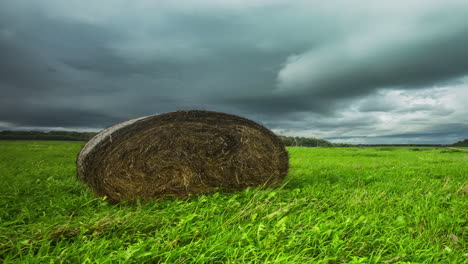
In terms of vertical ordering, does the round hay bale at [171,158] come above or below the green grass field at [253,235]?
above

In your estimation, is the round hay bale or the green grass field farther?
the round hay bale

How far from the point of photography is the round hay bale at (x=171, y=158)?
5820mm

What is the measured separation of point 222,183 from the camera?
622cm

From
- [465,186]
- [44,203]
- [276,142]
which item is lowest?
[44,203]

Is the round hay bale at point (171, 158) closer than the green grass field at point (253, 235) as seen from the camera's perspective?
No

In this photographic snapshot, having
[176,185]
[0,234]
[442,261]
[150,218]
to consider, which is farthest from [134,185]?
[442,261]

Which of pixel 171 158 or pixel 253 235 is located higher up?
pixel 171 158

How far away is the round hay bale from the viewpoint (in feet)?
19.1

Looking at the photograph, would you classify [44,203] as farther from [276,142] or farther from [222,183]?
[276,142]

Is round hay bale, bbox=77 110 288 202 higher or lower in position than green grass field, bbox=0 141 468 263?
higher

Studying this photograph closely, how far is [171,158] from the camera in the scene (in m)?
6.03

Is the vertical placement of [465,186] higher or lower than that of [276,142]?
lower

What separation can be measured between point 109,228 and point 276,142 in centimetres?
468

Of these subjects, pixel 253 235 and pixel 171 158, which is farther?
pixel 171 158
